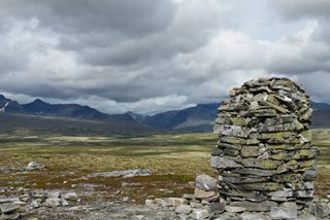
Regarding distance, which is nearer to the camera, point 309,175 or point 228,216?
point 228,216

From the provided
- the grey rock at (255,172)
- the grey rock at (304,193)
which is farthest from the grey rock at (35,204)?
the grey rock at (304,193)

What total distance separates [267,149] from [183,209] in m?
6.88

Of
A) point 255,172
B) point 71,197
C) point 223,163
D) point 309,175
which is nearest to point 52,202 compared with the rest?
point 71,197

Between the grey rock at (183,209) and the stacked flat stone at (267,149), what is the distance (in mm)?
3168

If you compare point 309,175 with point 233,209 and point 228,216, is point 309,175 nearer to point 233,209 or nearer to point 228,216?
point 233,209

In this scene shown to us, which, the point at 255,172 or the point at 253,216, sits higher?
the point at 255,172

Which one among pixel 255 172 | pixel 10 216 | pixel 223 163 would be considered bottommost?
pixel 10 216

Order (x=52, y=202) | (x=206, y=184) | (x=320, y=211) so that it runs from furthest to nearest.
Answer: (x=52, y=202)
(x=206, y=184)
(x=320, y=211)

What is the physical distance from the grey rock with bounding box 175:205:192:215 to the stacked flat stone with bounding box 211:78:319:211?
125 inches

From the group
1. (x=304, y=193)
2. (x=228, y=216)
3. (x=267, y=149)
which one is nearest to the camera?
(x=228, y=216)

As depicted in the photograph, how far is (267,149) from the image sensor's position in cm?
3359

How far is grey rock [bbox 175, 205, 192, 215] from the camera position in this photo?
33125 mm

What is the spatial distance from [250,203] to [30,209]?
595 inches

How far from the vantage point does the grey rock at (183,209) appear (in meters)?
33.1
